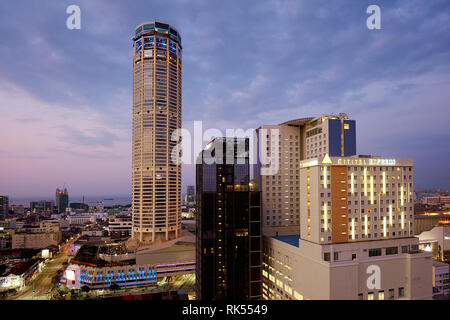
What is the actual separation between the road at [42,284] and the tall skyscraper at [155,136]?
699 inches

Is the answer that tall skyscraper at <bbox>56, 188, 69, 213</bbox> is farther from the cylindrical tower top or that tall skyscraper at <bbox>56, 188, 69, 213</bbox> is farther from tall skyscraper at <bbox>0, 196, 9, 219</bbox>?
the cylindrical tower top

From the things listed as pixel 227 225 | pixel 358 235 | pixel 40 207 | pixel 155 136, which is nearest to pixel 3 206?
pixel 40 207

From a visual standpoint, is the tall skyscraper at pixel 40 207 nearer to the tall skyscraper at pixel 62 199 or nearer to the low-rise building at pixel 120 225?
the tall skyscraper at pixel 62 199

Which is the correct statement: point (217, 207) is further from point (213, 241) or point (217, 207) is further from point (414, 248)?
point (414, 248)

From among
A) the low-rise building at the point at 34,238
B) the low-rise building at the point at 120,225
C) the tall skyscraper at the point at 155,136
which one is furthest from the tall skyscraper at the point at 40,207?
the tall skyscraper at the point at 155,136

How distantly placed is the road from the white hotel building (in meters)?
39.9

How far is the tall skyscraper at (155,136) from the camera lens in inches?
2408

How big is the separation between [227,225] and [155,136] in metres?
36.4

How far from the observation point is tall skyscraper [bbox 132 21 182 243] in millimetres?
61156

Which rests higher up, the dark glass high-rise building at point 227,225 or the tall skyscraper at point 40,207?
the dark glass high-rise building at point 227,225

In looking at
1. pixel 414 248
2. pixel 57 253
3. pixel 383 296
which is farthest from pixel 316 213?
pixel 57 253

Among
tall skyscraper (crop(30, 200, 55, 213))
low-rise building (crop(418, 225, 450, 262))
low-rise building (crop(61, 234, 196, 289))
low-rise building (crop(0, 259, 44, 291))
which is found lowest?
tall skyscraper (crop(30, 200, 55, 213))

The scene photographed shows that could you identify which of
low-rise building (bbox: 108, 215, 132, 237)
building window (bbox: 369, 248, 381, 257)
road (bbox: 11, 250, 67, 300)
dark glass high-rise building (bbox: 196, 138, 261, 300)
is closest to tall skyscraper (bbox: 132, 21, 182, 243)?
road (bbox: 11, 250, 67, 300)
